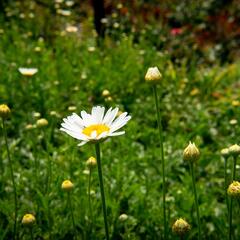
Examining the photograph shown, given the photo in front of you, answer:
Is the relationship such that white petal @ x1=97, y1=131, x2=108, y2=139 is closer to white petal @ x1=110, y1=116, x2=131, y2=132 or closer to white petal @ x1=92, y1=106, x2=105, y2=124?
white petal @ x1=110, y1=116, x2=131, y2=132

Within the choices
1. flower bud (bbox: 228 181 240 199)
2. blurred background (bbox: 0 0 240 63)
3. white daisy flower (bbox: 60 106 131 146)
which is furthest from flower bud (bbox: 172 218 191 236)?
blurred background (bbox: 0 0 240 63)

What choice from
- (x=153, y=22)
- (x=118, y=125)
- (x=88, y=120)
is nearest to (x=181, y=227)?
(x=118, y=125)

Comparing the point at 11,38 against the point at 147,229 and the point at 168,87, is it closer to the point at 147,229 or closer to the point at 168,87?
the point at 168,87

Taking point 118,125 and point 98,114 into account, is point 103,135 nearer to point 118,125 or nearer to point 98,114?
point 118,125

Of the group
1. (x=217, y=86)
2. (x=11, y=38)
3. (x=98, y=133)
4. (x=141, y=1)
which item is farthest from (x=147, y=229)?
(x=141, y=1)

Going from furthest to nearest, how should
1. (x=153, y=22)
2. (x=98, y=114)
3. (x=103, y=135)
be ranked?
(x=153, y=22) → (x=98, y=114) → (x=103, y=135)

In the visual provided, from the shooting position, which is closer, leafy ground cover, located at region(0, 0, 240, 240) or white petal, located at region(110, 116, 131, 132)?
white petal, located at region(110, 116, 131, 132)

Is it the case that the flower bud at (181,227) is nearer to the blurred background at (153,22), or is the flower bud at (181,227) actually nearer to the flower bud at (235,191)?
the flower bud at (235,191)
